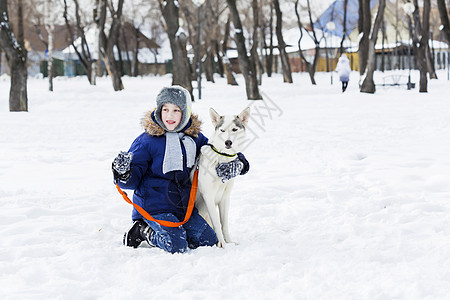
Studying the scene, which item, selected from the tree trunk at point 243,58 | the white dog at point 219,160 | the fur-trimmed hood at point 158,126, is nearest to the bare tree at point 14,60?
the tree trunk at point 243,58

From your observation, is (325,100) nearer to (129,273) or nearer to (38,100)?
(38,100)

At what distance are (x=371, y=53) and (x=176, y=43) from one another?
708 centimetres

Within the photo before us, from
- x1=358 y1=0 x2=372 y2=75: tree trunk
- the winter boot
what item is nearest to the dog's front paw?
the winter boot

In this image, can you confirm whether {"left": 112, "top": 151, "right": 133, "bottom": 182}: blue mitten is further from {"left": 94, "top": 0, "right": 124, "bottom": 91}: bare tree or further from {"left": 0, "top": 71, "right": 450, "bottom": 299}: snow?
{"left": 94, "top": 0, "right": 124, "bottom": 91}: bare tree

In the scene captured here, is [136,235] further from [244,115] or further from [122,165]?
[244,115]

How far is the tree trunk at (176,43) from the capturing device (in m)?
17.3

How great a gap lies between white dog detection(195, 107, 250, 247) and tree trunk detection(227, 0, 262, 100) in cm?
1542

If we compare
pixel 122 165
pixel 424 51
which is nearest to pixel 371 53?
pixel 424 51

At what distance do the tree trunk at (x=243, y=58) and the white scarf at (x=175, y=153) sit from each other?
15.3 meters

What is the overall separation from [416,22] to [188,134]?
21593 mm

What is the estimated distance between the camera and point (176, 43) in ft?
57.2

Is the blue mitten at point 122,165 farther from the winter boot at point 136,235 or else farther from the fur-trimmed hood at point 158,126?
the winter boot at point 136,235

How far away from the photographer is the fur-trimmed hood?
4.05 meters

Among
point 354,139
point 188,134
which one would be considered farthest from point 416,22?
point 188,134
